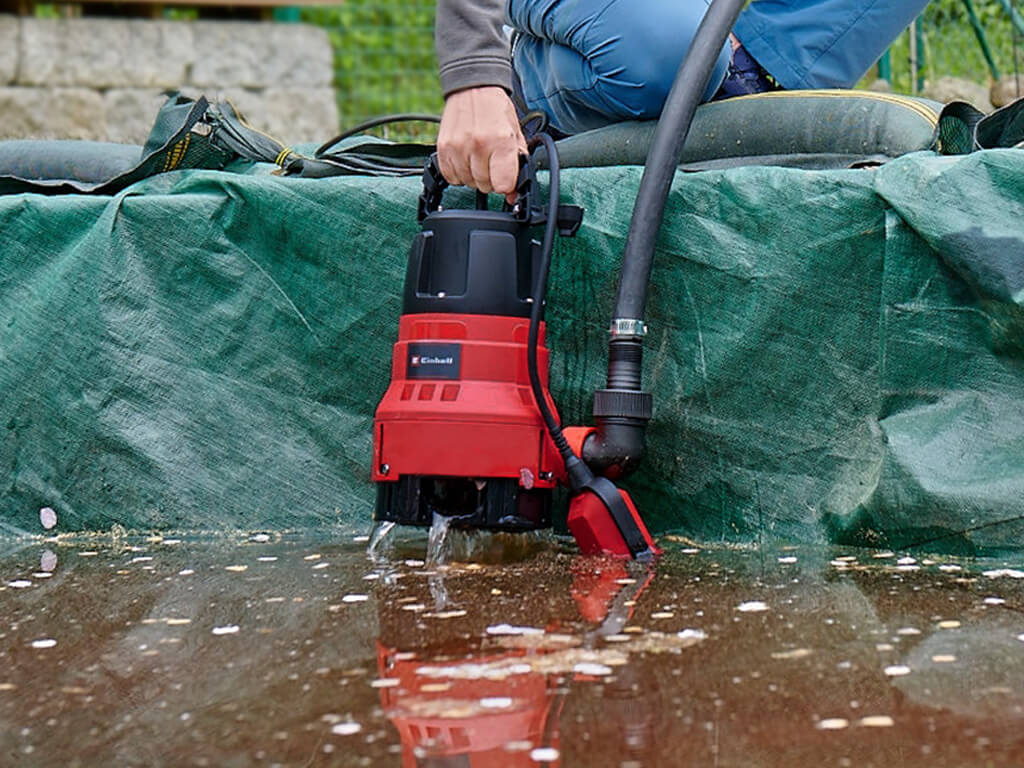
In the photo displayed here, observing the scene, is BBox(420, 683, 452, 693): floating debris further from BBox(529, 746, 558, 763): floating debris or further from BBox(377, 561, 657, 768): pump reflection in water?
BBox(529, 746, 558, 763): floating debris

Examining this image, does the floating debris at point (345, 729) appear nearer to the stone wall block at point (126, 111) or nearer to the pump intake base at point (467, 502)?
the pump intake base at point (467, 502)

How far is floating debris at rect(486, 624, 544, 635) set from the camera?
1.47 metres

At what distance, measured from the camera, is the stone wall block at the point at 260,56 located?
7195 mm

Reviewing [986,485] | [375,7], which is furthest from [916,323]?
[375,7]

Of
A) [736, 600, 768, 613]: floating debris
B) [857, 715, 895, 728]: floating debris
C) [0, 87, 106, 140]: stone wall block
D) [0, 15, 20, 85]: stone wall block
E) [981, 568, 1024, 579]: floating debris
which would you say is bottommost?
[857, 715, 895, 728]: floating debris

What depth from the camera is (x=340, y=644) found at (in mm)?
1458

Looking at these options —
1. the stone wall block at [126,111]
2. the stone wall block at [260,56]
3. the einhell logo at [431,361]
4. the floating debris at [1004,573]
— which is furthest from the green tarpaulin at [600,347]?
the stone wall block at [260,56]

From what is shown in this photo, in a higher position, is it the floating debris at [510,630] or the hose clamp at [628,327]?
the hose clamp at [628,327]

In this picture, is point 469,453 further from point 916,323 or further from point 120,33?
point 120,33

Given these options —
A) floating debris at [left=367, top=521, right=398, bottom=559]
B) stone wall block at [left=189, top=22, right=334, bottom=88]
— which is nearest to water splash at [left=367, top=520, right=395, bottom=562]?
floating debris at [left=367, top=521, right=398, bottom=559]

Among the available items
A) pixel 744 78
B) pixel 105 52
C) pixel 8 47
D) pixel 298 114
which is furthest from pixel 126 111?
pixel 744 78

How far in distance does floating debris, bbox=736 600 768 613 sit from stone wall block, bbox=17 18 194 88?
613 centimetres

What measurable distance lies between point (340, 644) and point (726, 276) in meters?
0.87

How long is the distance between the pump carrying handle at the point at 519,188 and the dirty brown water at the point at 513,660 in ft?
1.56
